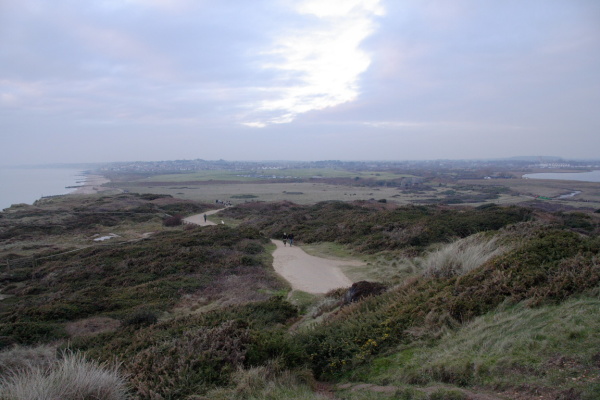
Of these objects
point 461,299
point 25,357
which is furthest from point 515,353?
point 25,357

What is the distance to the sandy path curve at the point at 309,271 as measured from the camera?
43.8 ft

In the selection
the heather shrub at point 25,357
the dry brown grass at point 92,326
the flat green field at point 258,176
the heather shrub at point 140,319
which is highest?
the flat green field at point 258,176

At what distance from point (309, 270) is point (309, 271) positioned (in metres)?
0.17

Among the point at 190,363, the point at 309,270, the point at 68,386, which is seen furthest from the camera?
the point at 309,270

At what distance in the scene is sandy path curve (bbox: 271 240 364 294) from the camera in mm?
13335

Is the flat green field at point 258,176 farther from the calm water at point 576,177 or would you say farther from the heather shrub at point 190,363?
the heather shrub at point 190,363

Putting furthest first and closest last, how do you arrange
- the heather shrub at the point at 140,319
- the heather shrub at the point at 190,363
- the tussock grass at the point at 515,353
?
1. the heather shrub at the point at 140,319
2. the heather shrub at the point at 190,363
3. the tussock grass at the point at 515,353

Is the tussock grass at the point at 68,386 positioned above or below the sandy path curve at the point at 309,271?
above

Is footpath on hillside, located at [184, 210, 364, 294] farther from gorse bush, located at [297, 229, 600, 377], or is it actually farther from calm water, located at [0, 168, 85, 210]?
calm water, located at [0, 168, 85, 210]

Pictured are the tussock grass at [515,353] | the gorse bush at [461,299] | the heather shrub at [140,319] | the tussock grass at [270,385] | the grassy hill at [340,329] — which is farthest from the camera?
the heather shrub at [140,319]

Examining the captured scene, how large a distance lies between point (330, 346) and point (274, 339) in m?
0.97

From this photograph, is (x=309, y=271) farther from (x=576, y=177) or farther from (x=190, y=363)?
(x=576, y=177)

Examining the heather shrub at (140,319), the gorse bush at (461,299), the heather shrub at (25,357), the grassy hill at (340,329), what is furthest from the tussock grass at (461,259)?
the heather shrub at (25,357)

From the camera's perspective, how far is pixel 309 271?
51.0 feet
